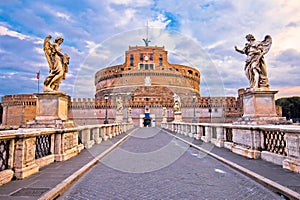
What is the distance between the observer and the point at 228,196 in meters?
3.99

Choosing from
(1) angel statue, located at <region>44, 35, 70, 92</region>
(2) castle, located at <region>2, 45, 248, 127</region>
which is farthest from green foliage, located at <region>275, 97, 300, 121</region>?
(1) angel statue, located at <region>44, 35, 70, 92</region>

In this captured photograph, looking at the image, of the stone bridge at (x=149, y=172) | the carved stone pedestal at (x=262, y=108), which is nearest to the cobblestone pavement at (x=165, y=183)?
the stone bridge at (x=149, y=172)

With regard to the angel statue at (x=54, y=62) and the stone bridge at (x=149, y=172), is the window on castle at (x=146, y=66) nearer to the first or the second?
the angel statue at (x=54, y=62)

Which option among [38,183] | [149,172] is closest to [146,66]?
[149,172]

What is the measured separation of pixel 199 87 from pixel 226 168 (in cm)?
8006

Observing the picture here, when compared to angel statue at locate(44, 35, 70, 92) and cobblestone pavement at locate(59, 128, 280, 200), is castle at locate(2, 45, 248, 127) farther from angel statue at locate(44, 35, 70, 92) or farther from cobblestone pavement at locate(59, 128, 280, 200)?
cobblestone pavement at locate(59, 128, 280, 200)

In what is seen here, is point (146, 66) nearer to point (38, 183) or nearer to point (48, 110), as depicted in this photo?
point (48, 110)

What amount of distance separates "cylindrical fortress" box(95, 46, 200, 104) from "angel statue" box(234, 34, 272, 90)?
48.7 meters

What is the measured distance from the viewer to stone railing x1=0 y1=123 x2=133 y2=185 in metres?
4.68

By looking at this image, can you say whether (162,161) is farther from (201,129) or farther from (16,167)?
(201,129)

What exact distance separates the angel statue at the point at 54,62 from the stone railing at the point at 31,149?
171 cm

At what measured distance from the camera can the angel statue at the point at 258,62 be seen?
9.16 metres

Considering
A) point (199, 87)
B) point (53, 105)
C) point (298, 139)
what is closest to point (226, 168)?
point (298, 139)

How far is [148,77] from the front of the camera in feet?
224
